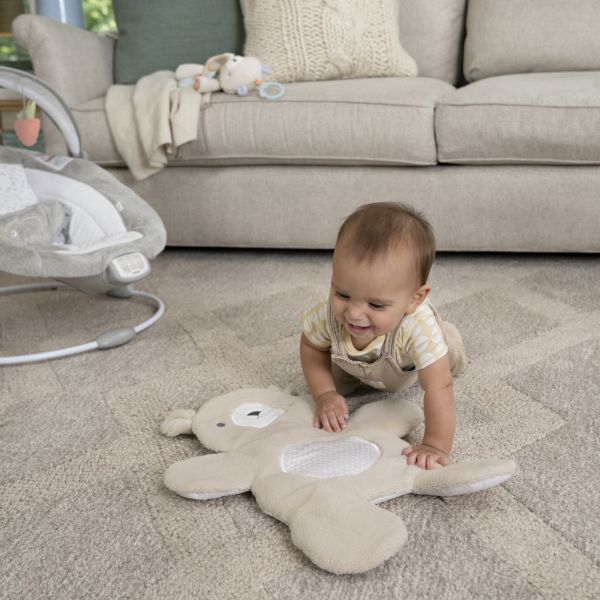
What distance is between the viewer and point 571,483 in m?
0.85

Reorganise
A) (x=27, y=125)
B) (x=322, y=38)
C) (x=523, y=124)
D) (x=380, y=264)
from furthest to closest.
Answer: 1. (x=322, y=38)
2. (x=523, y=124)
3. (x=27, y=125)
4. (x=380, y=264)

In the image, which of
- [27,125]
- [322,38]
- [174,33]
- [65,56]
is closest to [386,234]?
[27,125]

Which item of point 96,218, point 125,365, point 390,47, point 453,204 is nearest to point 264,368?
point 125,365

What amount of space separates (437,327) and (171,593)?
1.70ft

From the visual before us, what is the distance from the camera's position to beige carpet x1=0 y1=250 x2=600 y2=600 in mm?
715

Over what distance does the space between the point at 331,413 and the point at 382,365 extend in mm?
112

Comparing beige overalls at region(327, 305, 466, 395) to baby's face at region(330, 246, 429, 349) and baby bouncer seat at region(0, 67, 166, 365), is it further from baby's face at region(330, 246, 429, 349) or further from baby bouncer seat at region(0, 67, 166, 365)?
baby bouncer seat at region(0, 67, 166, 365)

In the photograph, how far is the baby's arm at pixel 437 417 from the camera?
34.7 inches

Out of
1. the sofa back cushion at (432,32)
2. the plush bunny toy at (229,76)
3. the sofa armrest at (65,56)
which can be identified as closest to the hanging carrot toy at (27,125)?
the sofa armrest at (65,56)

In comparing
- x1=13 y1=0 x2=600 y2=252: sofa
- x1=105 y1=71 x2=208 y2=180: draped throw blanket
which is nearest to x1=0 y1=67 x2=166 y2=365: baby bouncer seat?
x1=105 y1=71 x2=208 y2=180: draped throw blanket

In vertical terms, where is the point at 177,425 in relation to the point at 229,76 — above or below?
below

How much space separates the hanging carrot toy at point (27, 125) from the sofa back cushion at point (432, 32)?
1290 mm

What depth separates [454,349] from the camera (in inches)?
42.7

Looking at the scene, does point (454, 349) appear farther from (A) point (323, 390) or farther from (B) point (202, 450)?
(B) point (202, 450)
